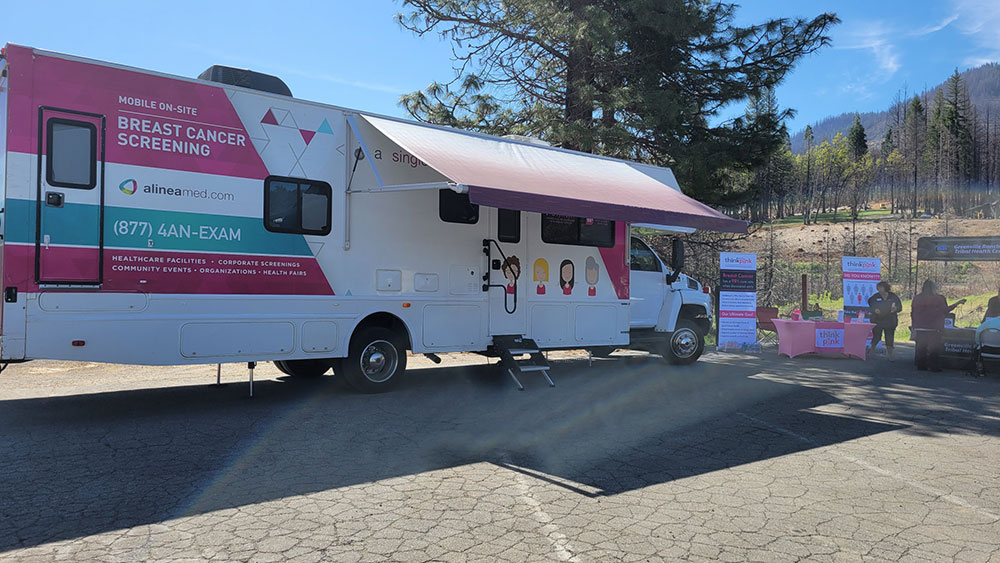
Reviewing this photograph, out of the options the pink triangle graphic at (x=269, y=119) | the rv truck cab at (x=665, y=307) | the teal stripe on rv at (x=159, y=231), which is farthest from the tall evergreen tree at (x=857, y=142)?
the teal stripe on rv at (x=159, y=231)

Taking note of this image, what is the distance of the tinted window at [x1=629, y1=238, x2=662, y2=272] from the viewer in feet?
36.6

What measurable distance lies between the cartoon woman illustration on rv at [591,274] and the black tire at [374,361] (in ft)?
9.84

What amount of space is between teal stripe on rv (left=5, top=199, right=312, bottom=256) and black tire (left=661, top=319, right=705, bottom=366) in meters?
6.50

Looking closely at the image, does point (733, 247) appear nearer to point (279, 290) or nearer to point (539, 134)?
point (539, 134)

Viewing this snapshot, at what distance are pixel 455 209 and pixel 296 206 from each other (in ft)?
6.69

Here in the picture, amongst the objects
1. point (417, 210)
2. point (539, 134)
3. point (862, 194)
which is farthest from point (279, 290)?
point (862, 194)

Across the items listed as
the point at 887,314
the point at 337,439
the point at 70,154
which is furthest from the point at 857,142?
the point at 70,154

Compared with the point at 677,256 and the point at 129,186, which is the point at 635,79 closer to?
the point at 677,256

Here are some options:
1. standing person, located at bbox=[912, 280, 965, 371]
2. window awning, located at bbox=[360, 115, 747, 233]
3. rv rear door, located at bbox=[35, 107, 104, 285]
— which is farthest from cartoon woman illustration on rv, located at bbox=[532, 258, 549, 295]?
standing person, located at bbox=[912, 280, 965, 371]

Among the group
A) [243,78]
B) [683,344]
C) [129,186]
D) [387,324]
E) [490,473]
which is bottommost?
[490,473]

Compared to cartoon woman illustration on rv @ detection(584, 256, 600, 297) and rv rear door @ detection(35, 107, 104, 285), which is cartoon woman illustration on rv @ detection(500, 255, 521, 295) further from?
rv rear door @ detection(35, 107, 104, 285)

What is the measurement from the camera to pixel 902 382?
10.4 meters

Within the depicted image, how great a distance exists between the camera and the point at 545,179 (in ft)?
27.4

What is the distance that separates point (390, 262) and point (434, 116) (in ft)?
24.3
